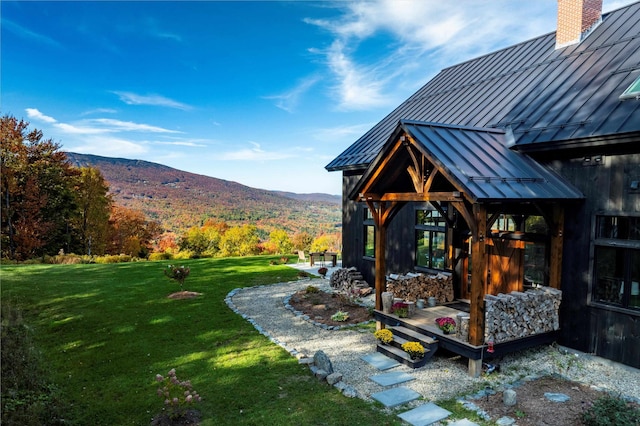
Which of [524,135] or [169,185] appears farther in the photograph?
[169,185]

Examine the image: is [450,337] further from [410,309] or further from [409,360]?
[410,309]

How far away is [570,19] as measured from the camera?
10742 mm

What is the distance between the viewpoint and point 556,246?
24.6 ft

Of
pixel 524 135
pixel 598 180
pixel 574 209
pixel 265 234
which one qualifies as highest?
pixel 524 135

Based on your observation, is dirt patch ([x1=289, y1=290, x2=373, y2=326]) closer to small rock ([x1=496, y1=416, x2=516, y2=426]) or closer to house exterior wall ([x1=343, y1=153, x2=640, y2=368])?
house exterior wall ([x1=343, y1=153, x2=640, y2=368])

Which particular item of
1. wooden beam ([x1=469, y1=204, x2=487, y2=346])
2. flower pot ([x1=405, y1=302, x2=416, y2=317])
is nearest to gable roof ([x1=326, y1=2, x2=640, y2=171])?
wooden beam ([x1=469, y1=204, x2=487, y2=346])

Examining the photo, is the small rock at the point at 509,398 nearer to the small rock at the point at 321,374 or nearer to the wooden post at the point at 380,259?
the small rock at the point at 321,374

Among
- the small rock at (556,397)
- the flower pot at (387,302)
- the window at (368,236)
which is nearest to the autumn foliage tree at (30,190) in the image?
the window at (368,236)

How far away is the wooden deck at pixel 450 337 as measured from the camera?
255 inches

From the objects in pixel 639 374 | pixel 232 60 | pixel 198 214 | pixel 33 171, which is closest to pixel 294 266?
pixel 639 374

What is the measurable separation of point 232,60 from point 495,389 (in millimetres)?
33262

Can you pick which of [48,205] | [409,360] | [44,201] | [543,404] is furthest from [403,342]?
[48,205]

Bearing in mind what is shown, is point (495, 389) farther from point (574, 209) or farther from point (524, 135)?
point (524, 135)

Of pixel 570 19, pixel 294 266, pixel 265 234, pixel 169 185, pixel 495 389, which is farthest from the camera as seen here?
→ pixel 169 185
